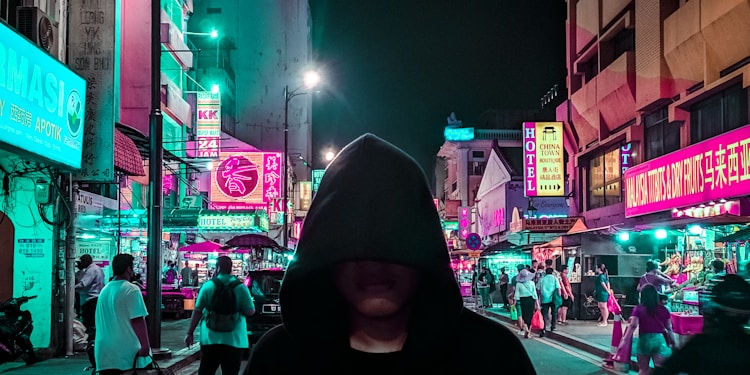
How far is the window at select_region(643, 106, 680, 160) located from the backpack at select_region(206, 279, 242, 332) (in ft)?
55.1

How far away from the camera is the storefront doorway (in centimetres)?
1419

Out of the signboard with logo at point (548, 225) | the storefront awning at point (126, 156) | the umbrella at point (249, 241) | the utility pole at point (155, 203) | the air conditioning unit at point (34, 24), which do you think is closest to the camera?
the air conditioning unit at point (34, 24)

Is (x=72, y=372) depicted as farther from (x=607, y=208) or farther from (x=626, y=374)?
(x=607, y=208)

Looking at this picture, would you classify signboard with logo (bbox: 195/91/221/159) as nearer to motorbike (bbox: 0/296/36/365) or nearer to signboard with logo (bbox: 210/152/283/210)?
signboard with logo (bbox: 210/152/283/210)

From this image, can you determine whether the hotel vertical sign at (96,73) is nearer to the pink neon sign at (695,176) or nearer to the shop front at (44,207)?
the shop front at (44,207)

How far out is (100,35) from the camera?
14.8 metres

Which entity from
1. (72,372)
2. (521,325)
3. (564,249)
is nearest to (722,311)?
(72,372)

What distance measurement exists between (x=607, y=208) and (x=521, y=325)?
8.56 metres

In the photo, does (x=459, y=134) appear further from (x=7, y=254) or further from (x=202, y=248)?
(x=7, y=254)

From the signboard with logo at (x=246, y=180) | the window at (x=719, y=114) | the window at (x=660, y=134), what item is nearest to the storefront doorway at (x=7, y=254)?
the window at (x=719, y=114)

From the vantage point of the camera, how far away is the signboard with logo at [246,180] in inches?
1382

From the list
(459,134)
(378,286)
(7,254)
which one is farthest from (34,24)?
(459,134)

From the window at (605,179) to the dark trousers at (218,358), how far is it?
65.4ft

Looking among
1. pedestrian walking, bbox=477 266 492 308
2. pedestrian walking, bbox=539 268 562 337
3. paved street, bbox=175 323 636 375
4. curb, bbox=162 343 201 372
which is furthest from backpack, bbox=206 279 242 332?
pedestrian walking, bbox=477 266 492 308
